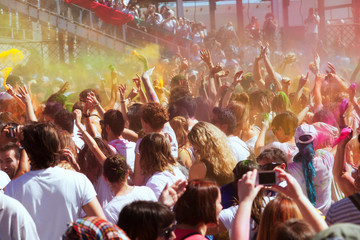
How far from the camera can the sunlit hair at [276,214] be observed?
2676 millimetres

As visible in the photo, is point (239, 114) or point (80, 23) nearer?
point (239, 114)

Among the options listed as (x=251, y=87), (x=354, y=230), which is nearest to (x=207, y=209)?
(x=354, y=230)

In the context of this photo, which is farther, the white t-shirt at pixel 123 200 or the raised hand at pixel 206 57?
the raised hand at pixel 206 57

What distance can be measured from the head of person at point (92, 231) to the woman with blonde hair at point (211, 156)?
1.97m

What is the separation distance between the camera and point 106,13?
50.3 ft

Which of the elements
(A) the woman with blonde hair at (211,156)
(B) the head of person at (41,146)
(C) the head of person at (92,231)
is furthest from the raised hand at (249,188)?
(A) the woman with blonde hair at (211,156)

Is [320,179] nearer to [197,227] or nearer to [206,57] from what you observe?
[197,227]

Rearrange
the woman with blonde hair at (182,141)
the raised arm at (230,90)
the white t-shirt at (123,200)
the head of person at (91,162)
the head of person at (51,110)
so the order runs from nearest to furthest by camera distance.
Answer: the white t-shirt at (123,200) → the head of person at (91,162) → the woman with blonde hair at (182,141) → the head of person at (51,110) → the raised arm at (230,90)

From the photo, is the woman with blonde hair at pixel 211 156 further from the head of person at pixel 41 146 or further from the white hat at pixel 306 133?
the head of person at pixel 41 146

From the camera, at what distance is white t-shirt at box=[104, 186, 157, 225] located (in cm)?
333

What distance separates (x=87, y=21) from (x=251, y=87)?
8333 millimetres

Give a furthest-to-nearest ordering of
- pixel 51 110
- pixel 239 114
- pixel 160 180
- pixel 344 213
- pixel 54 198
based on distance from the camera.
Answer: pixel 51 110 < pixel 239 114 < pixel 160 180 < pixel 54 198 < pixel 344 213

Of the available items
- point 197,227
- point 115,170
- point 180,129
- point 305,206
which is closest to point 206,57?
point 180,129

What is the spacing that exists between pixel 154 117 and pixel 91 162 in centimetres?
65
